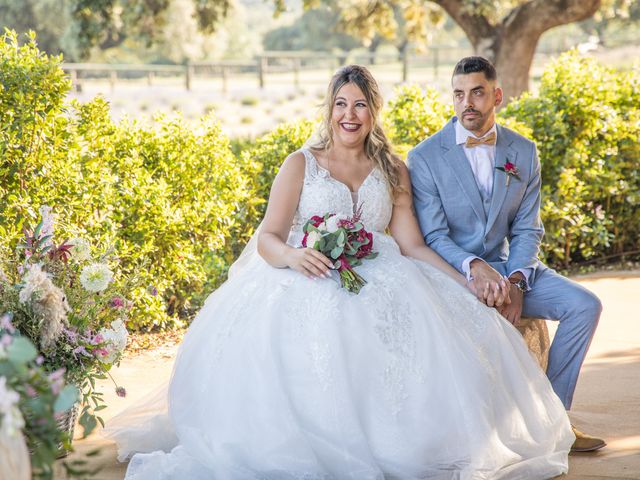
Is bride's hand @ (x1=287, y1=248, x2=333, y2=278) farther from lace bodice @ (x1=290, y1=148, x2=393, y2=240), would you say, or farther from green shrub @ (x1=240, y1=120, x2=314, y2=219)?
green shrub @ (x1=240, y1=120, x2=314, y2=219)

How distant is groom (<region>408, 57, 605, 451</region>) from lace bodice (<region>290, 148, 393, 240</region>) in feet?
0.83

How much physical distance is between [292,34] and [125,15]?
47725 mm

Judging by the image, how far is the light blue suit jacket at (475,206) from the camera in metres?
4.25

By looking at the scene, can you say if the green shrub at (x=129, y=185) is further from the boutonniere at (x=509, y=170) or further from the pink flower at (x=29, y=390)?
the pink flower at (x=29, y=390)

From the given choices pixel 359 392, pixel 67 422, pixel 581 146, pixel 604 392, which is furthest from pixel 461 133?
pixel 581 146

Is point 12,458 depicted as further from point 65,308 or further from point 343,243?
point 343,243

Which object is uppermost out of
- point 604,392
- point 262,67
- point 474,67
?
point 474,67

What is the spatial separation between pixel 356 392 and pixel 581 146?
503cm

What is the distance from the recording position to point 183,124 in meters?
6.29

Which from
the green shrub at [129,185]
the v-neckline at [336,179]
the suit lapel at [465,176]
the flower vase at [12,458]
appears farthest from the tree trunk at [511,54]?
the flower vase at [12,458]

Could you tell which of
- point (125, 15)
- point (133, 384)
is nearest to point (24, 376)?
point (133, 384)

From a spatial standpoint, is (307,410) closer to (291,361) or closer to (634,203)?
(291,361)

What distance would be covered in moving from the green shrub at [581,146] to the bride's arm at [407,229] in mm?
3450

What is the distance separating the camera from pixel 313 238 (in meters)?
3.75
